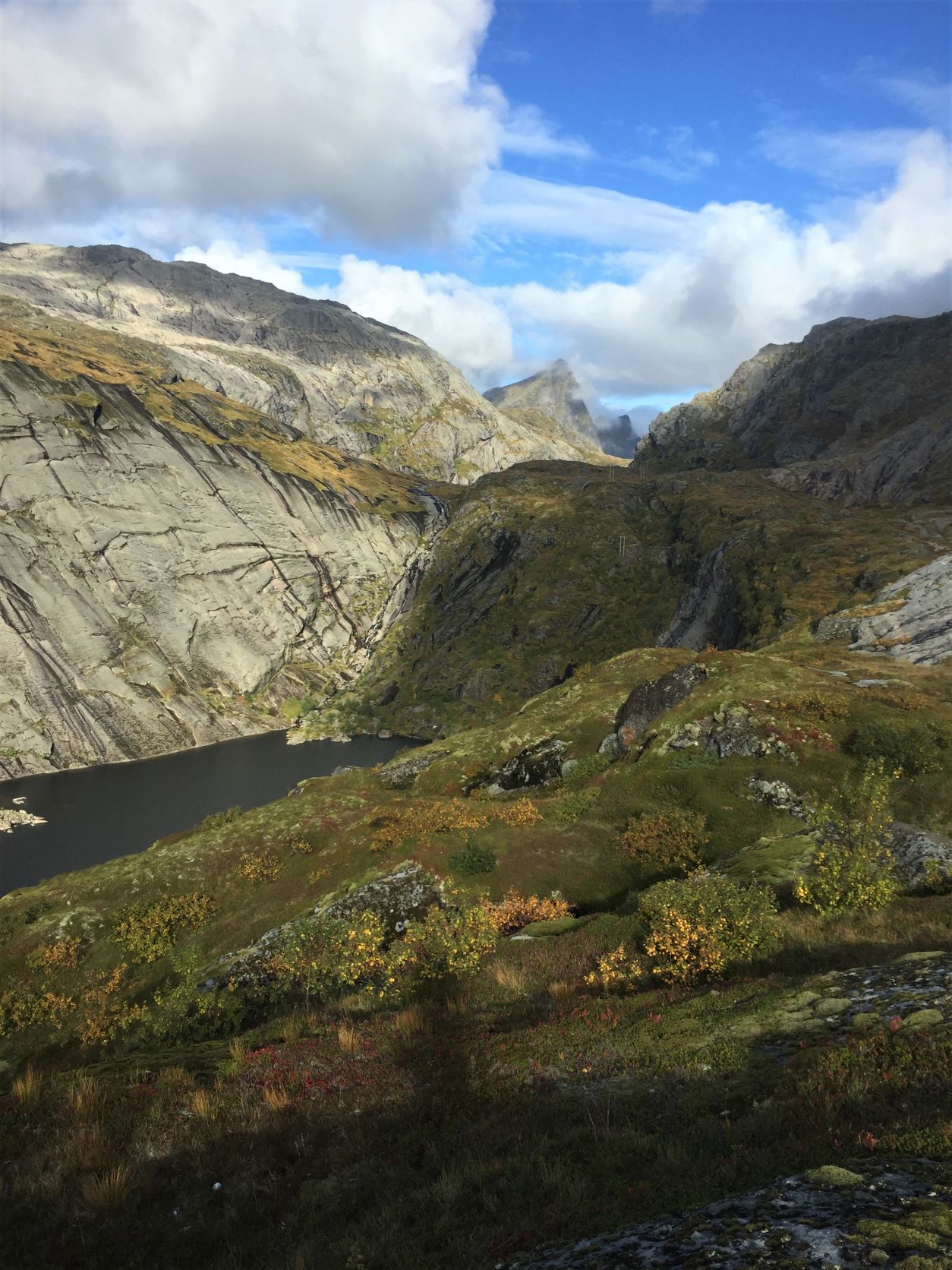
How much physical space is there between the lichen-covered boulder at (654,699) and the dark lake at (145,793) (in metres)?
80.5

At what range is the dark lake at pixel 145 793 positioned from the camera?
93562mm

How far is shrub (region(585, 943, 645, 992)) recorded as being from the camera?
671 inches

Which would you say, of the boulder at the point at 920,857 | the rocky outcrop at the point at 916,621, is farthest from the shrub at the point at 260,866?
the rocky outcrop at the point at 916,621

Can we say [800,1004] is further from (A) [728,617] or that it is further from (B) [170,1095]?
(A) [728,617]

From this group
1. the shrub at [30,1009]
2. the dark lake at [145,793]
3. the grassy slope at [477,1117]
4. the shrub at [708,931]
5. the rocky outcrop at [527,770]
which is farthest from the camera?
the dark lake at [145,793]

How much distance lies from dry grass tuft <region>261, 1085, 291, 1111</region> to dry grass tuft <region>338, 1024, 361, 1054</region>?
211 cm

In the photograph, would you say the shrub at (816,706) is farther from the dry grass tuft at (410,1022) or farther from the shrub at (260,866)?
the shrub at (260,866)

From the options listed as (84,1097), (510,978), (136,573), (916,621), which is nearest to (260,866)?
(510,978)

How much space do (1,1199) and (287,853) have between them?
1290 inches

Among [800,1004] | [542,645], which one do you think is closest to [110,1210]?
[800,1004]

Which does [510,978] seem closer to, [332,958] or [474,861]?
[332,958]

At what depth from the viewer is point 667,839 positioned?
33469 mm

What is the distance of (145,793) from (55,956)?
95.9 meters

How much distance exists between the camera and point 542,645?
542 feet
